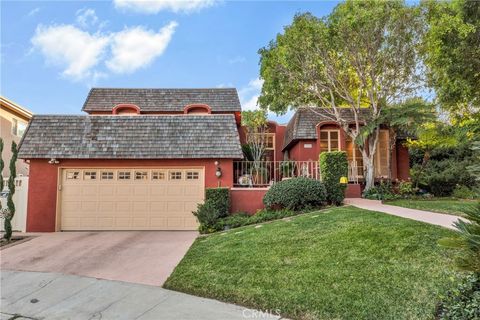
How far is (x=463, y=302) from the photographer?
3.53 metres

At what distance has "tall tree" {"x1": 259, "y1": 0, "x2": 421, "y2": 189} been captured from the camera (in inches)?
468

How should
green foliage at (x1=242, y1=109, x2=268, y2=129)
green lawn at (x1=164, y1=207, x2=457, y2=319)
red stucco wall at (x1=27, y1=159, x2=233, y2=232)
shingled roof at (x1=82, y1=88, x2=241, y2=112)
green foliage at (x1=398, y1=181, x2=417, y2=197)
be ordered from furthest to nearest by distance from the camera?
shingled roof at (x1=82, y1=88, x2=241, y2=112) → green foliage at (x1=242, y1=109, x2=268, y2=129) → green foliage at (x1=398, y1=181, x2=417, y2=197) → red stucco wall at (x1=27, y1=159, x2=233, y2=232) → green lawn at (x1=164, y1=207, x2=457, y2=319)

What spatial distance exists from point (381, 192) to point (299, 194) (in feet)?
15.7

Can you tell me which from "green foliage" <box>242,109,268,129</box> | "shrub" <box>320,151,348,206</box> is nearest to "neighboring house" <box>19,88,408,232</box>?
"shrub" <box>320,151,348,206</box>

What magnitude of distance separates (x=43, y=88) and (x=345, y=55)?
14699mm

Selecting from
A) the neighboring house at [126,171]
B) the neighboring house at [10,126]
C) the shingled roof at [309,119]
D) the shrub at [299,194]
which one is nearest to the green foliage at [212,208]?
the neighboring house at [126,171]

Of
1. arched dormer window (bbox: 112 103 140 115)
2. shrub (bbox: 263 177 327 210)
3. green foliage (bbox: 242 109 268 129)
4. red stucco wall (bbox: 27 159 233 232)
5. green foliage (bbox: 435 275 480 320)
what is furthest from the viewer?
arched dormer window (bbox: 112 103 140 115)

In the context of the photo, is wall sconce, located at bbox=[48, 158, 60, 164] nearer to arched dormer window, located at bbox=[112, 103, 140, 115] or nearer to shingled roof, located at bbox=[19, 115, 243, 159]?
shingled roof, located at bbox=[19, 115, 243, 159]

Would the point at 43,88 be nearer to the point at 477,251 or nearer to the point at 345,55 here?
the point at 345,55

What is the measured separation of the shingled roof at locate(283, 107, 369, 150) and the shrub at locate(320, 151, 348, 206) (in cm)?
432

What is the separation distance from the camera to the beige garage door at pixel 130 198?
10.9 metres

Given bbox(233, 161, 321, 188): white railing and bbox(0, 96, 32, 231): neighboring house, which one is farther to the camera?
bbox(0, 96, 32, 231): neighboring house

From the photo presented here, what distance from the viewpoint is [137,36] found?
1288 centimetres

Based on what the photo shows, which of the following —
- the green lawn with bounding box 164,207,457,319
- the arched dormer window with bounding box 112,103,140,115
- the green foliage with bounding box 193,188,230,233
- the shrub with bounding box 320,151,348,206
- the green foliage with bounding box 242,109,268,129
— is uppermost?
the arched dormer window with bounding box 112,103,140,115
